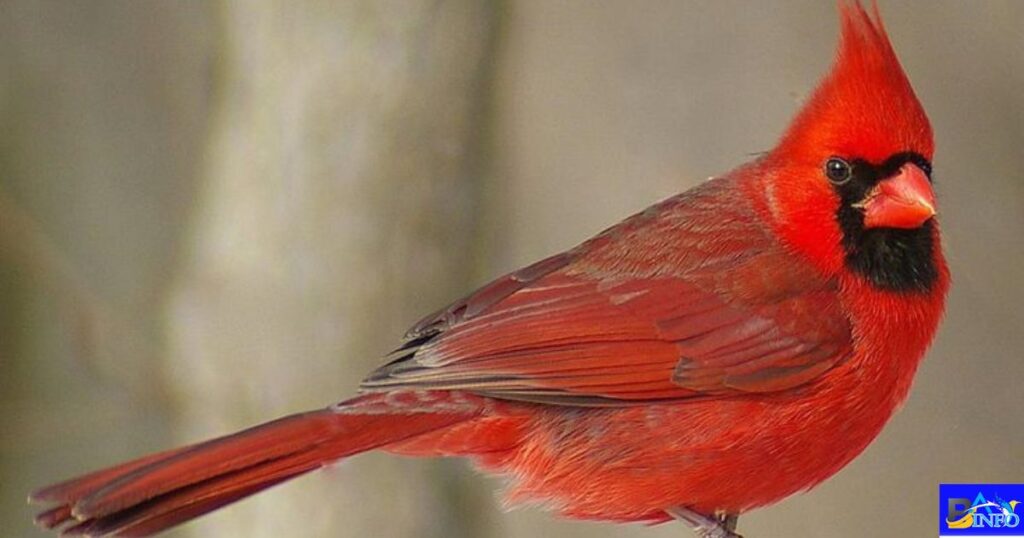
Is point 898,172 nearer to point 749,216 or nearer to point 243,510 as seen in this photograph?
point 749,216

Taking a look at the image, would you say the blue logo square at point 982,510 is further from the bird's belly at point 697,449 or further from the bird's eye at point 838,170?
the bird's eye at point 838,170

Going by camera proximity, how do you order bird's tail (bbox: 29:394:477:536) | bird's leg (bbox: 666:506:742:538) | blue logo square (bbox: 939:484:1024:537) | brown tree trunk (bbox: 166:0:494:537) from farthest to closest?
brown tree trunk (bbox: 166:0:494:537), blue logo square (bbox: 939:484:1024:537), bird's leg (bbox: 666:506:742:538), bird's tail (bbox: 29:394:477:536)

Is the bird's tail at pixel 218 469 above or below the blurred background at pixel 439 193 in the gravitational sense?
below

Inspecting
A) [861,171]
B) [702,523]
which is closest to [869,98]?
[861,171]

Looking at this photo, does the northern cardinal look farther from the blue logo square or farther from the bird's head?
the blue logo square

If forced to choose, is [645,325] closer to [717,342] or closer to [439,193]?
[717,342]

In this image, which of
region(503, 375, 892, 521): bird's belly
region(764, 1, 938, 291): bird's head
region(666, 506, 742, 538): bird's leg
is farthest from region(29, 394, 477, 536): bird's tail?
region(764, 1, 938, 291): bird's head

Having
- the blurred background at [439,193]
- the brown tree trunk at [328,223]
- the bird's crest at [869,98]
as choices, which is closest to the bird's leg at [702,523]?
the bird's crest at [869,98]
